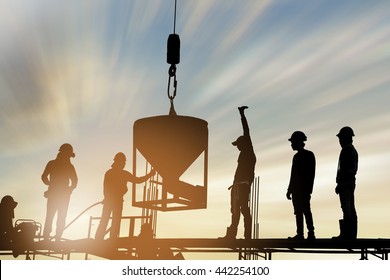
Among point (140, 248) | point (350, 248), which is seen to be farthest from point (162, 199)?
point (350, 248)

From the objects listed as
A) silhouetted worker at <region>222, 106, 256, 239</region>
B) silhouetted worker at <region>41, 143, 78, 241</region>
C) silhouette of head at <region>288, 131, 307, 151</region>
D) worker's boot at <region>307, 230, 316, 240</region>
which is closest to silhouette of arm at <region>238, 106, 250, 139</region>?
silhouetted worker at <region>222, 106, 256, 239</region>

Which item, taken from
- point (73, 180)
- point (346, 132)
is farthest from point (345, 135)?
point (73, 180)

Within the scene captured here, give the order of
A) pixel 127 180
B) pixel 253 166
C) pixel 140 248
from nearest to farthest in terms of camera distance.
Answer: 1. pixel 253 166
2. pixel 127 180
3. pixel 140 248

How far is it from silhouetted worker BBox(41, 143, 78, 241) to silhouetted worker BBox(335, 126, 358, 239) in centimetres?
620

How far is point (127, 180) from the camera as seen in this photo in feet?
45.9

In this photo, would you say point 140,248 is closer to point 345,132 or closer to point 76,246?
point 76,246

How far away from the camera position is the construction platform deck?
12.4 m

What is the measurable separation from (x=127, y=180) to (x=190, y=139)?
1820 mm

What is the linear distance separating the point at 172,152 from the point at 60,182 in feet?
8.95

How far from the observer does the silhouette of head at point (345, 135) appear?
11.7 metres

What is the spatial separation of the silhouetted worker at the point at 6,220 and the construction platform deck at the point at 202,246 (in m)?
0.31

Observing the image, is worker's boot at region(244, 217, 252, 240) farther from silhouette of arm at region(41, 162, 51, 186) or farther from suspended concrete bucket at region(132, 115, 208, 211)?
silhouette of arm at region(41, 162, 51, 186)

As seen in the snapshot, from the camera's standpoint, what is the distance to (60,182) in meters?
13.8

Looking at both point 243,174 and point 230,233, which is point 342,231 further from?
point 230,233
